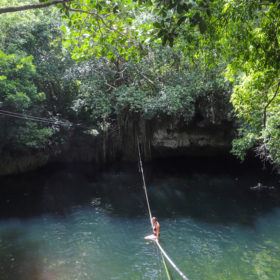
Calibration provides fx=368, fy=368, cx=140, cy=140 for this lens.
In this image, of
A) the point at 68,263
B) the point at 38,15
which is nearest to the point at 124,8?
the point at 68,263

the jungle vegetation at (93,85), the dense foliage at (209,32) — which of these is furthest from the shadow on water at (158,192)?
the dense foliage at (209,32)

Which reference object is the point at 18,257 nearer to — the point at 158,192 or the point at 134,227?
the point at 134,227

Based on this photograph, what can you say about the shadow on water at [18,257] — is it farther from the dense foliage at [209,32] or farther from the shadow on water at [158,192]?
the dense foliage at [209,32]

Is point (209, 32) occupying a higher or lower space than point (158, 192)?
higher

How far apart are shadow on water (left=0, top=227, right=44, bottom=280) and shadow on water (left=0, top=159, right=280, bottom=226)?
1740 millimetres

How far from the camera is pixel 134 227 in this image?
416 inches

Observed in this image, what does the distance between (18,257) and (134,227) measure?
329 cm

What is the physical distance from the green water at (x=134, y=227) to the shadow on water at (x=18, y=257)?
0.02m

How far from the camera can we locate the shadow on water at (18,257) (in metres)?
7.96

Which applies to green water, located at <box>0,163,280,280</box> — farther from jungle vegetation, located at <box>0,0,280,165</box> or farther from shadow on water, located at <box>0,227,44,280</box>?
jungle vegetation, located at <box>0,0,280,165</box>

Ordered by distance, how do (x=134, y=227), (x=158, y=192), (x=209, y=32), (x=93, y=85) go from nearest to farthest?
1. (x=209, y=32)
2. (x=134, y=227)
3. (x=158, y=192)
4. (x=93, y=85)

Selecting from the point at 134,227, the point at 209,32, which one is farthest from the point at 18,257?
the point at 209,32

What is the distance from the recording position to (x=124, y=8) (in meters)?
3.97

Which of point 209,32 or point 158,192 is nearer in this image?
point 209,32
